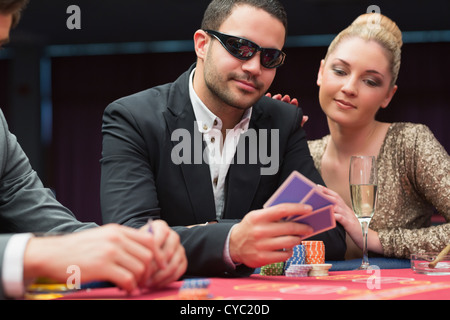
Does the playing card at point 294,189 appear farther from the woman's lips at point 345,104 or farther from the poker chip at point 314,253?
the woman's lips at point 345,104

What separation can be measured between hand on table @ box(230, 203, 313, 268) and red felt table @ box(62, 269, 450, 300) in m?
0.06

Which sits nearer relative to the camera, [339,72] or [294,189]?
[294,189]

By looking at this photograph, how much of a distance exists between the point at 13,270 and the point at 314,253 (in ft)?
3.10

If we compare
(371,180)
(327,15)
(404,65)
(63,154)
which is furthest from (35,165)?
(371,180)

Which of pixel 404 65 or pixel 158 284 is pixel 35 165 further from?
pixel 158 284

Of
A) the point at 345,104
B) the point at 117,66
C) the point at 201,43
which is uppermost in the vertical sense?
the point at 117,66

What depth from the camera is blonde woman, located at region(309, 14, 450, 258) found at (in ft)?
8.14

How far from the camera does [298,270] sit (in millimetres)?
1593

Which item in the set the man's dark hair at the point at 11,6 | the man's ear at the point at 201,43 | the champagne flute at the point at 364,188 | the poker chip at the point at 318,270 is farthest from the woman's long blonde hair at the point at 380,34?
the man's dark hair at the point at 11,6

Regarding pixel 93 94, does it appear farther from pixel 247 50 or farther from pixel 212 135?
pixel 247 50

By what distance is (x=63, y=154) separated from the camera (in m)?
11.1

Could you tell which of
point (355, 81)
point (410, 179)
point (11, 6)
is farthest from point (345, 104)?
point (11, 6)

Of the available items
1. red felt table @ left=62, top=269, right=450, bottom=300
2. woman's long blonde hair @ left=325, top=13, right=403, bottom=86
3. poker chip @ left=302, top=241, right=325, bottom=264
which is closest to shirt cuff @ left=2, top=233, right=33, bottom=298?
red felt table @ left=62, top=269, right=450, bottom=300

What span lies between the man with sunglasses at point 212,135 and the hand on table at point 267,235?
39 centimetres
